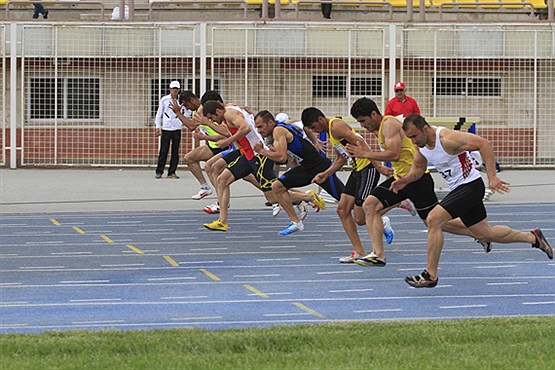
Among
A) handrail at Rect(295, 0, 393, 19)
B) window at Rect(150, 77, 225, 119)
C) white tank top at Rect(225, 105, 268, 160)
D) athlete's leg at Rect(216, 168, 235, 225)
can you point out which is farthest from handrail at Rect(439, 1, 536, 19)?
white tank top at Rect(225, 105, 268, 160)

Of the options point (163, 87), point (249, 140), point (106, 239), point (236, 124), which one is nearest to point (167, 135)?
point (163, 87)

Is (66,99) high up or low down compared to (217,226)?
up

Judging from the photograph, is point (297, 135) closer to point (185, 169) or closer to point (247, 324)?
point (247, 324)

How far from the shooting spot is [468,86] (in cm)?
2608

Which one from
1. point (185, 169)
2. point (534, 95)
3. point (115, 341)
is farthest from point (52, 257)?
point (534, 95)

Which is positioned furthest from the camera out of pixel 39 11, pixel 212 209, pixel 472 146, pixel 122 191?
pixel 39 11

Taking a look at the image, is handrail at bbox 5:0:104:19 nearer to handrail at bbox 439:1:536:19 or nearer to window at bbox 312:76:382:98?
window at bbox 312:76:382:98

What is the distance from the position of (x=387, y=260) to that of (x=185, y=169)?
13.1 m

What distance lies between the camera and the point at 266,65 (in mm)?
25844

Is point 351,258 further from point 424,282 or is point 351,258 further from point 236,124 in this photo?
point 236,124

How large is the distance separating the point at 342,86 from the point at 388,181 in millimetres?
13779

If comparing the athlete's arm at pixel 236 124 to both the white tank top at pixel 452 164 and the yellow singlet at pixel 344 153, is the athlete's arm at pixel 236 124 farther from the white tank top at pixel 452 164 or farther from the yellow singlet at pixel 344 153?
the white tank top at pixel 452 164

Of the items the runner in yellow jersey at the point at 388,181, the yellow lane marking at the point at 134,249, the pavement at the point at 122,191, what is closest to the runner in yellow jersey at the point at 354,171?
the runner in yellow jersey at the point at 388,181

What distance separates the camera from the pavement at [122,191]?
18484 millimetres
